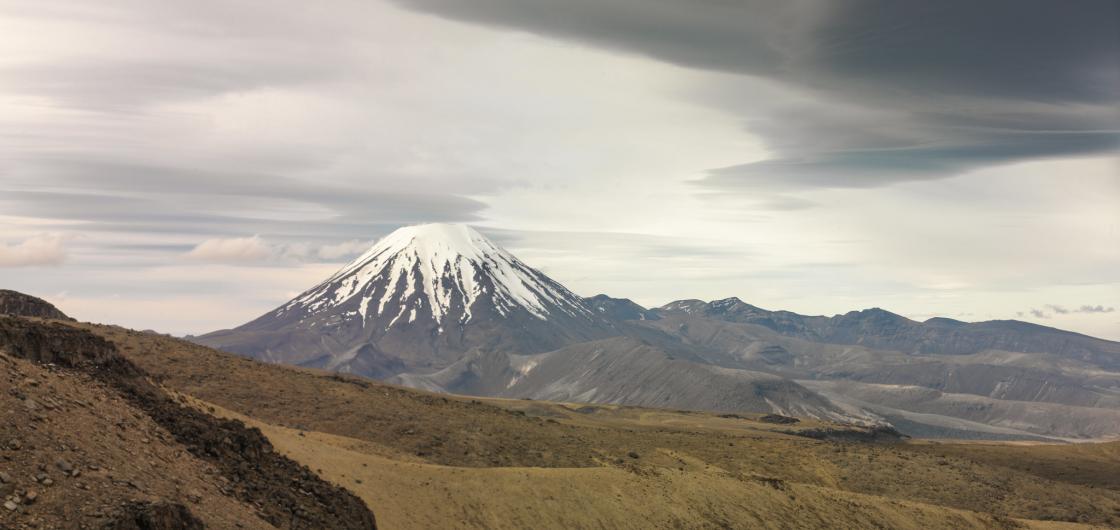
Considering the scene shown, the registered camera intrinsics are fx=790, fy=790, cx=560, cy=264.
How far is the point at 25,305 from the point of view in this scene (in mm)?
66250

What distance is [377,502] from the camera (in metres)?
41.8

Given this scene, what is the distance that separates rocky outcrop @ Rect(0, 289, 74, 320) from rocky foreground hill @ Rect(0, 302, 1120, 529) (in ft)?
15.4

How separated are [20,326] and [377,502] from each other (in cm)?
1872

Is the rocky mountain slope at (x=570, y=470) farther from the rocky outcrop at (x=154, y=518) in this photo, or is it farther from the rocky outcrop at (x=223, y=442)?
the rocky outcrop at (x=154, y=518)

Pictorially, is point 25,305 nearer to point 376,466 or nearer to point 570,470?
point 376,466

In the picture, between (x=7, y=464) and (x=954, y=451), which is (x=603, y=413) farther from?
(x=7, y=464)

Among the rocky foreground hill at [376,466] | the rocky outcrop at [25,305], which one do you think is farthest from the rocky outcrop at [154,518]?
the rocky outcrop at [25,305]

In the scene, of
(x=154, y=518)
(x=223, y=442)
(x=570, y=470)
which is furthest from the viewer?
(x=570, y=470)

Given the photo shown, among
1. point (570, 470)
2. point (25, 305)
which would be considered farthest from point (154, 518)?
point (25, 305)

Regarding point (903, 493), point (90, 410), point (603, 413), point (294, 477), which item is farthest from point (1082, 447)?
point (90, 410)

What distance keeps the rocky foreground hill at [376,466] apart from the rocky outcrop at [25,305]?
4.70 m

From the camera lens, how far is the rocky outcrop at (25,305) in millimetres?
64688

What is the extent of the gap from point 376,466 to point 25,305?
39.8 meters

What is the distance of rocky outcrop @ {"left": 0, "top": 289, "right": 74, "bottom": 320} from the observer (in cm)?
6469
